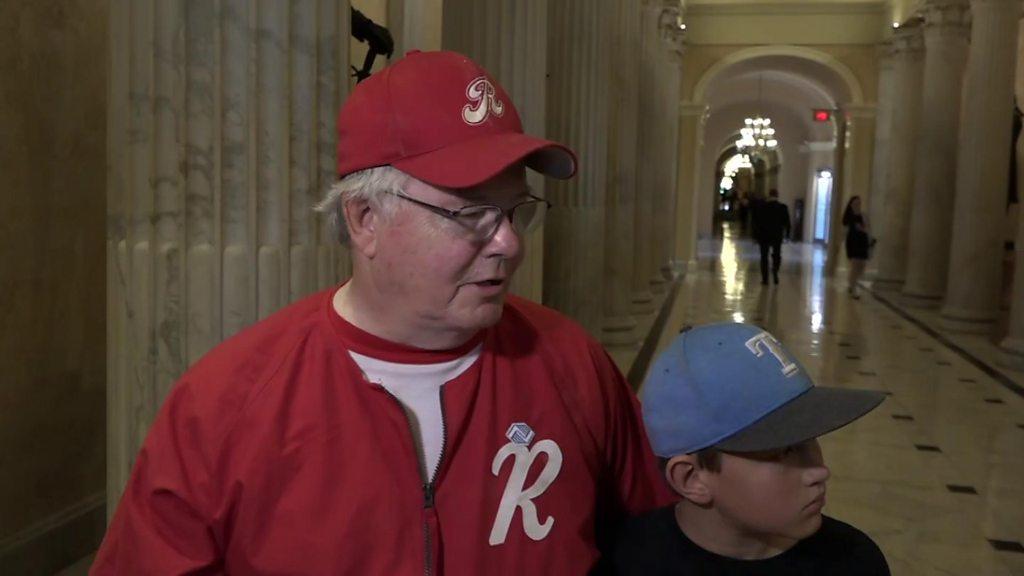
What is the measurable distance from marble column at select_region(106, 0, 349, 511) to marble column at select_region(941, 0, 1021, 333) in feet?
39.3

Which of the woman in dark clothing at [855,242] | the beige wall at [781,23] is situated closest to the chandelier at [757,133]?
the beige wall at [781,23]

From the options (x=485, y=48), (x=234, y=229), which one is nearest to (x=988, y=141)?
(x=485, y=48)

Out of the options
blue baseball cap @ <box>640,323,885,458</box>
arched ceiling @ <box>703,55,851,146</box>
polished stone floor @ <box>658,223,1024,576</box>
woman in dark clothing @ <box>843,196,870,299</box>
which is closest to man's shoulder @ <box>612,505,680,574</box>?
blue baseball cap @ <box>640,323,885,458</box>

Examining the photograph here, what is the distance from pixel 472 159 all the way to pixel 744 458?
0.65m

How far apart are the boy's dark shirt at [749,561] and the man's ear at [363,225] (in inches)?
27.3

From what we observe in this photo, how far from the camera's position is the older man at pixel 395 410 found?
56.7 inches

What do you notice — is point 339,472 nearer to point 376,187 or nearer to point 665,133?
point 376,187

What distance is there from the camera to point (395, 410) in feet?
4.92

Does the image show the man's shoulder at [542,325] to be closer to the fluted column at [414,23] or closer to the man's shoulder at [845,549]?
the man's shoulder at [845,549]

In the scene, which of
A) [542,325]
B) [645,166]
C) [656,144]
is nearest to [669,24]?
[656,144]

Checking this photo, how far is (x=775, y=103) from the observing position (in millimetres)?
38625

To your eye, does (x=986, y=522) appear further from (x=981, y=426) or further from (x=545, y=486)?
(x=545, y=486)

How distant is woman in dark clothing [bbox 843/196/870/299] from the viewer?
1844 centimetres

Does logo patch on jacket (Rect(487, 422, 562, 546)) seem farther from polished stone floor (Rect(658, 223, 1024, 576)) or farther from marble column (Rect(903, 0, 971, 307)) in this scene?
marble column (Rect(903, 0, 971, 307))
